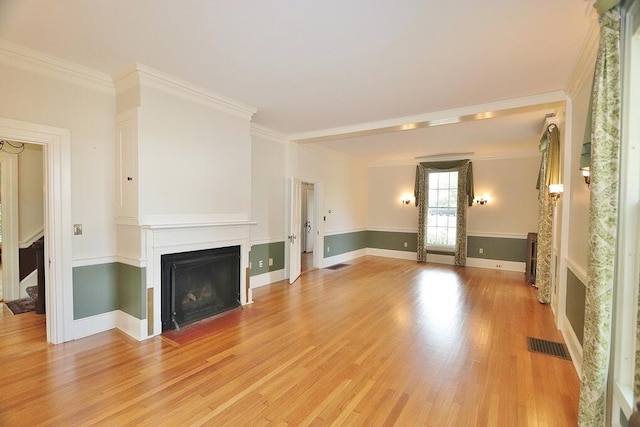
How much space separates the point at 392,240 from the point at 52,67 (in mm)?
7688

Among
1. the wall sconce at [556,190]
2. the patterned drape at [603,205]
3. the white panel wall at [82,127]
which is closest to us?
the patterned drape at [603,205]

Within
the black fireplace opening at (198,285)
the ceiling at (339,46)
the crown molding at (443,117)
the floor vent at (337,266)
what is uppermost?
the ceiling at (339,46)

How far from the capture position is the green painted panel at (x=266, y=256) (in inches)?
207

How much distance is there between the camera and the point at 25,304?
13.8ft

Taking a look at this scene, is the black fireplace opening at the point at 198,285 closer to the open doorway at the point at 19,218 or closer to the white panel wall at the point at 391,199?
the open doorway at the point at 19,218

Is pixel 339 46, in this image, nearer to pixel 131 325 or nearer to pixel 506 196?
pixel 131 325

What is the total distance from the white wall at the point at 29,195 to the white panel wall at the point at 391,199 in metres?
7.28

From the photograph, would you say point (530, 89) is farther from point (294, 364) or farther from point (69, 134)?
point (69, 134)

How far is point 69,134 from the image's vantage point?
3.07m

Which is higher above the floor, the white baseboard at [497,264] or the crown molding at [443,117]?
the crown molding at [443,117]

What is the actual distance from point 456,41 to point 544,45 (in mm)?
766

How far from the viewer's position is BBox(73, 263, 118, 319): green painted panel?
10.5 feet

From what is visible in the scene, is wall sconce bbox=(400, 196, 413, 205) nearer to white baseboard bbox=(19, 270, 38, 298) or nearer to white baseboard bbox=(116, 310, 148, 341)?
white baseboard bbox=(116, 310, 148, 341)

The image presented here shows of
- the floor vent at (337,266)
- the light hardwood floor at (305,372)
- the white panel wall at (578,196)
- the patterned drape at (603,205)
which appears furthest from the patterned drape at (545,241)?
the floor vent at (337,266)
